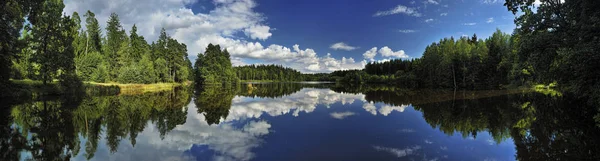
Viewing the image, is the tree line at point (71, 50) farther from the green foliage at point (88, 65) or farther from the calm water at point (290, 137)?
the calm water at point (290, 137)

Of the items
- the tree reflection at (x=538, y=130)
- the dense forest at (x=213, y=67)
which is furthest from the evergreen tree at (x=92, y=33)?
the tree reflection at (x=538, y=130)

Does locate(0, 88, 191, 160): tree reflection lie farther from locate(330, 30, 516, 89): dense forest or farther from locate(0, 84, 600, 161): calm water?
locate(330, 30, 516, 89): dense forest

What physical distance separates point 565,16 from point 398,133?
9894 millimetres

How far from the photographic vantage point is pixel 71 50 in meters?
28.6

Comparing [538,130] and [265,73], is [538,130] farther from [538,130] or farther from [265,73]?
[265,73]

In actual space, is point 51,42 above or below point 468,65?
above

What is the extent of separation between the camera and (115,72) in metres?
44.6

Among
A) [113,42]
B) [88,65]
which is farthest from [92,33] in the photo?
[88,65]

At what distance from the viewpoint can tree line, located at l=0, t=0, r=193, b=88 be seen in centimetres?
2172

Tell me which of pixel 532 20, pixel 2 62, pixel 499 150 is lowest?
pixel 499 150

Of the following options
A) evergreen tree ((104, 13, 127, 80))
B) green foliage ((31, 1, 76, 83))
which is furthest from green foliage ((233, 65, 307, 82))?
green foliage ((31, 1, 76, 83))

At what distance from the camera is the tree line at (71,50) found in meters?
21.7

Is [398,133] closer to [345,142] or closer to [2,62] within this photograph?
[345,142]

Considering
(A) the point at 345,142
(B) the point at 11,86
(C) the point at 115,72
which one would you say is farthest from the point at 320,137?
(C) the point at 115,72
